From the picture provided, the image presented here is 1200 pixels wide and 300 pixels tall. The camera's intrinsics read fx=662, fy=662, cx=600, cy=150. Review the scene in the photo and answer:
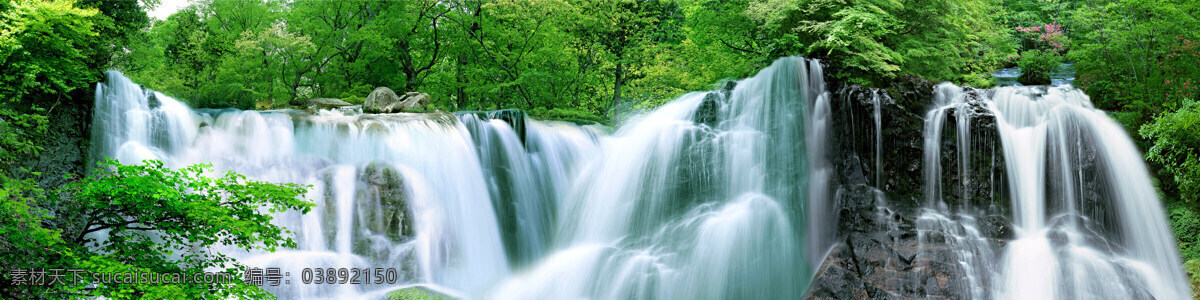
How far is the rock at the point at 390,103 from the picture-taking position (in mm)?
16062

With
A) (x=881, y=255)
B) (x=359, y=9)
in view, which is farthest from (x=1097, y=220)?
(x=359, y=9)

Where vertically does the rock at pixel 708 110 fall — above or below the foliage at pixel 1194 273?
above

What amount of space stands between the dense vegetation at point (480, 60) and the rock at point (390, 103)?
11.8 ft

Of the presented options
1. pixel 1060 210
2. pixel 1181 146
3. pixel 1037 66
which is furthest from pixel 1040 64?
pixel 1060 210

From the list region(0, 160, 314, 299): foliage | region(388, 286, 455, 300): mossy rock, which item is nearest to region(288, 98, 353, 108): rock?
region(388, 286, 455, 300): mossy rock

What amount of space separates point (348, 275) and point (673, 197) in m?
6.50

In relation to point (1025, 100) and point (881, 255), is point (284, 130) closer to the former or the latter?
point (881, 255)

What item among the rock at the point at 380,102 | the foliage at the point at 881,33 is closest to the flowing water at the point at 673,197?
the foliage at the point at 881,33

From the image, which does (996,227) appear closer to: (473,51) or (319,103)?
(473,51)

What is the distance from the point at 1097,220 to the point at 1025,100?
236 centimetres

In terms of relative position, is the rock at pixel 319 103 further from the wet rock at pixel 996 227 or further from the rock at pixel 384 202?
the wet rock at pixel 996 227

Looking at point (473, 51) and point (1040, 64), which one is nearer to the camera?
point (1040, 64)

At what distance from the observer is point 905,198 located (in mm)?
11969

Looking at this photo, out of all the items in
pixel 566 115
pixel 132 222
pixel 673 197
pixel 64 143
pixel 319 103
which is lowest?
pixel 673 197
